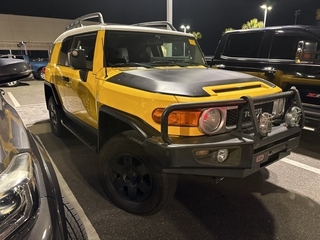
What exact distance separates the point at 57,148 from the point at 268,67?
13.8ft

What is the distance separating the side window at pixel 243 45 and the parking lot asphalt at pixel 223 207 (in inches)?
98.6

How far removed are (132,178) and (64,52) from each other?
2.85 m

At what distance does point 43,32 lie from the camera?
3066 centimetres

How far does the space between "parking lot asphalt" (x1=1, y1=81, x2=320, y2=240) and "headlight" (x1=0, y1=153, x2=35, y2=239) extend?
1514 millimetres

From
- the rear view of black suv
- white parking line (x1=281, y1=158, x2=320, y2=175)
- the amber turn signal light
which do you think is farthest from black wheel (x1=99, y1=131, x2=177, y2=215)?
the rear view of black suv

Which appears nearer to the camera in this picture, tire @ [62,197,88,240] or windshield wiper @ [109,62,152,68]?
tire @ [62,197,88,240]

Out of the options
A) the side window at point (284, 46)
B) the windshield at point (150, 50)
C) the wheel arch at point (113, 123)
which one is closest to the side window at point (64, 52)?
the windshield at point (150, 50)

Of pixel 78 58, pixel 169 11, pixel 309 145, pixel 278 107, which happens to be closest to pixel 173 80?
pixel 278 107

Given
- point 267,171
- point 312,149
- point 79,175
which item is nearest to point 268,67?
point 312,149

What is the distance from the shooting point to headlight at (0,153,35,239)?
1.01 meters

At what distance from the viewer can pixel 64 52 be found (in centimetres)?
445

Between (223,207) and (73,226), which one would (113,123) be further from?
(223,207)

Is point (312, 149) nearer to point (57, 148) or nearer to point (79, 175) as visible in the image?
point (79, 175)

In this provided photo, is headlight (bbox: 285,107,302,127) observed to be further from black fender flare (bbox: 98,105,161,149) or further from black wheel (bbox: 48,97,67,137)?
black wheel (bbox: 48,97,67,137)
